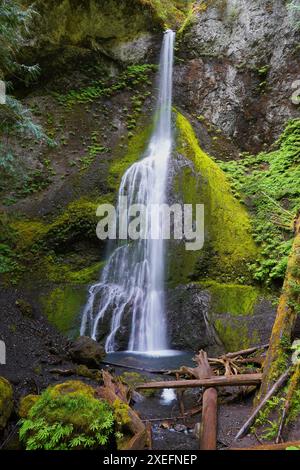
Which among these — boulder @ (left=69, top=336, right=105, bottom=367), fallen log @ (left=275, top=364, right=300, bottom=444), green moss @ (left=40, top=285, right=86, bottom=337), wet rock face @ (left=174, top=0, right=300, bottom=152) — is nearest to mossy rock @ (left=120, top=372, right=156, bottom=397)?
A: boulder @ (left=69, top=336, right=105, bottom=367)

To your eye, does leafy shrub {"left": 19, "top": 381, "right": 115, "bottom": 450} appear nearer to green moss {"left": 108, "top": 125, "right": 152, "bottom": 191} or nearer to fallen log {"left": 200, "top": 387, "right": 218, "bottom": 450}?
fallen log {"left": 200, "top": 387, "right": 218, "bottom": 450}

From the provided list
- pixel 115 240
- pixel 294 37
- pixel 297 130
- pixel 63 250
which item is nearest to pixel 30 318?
pixel 63 250

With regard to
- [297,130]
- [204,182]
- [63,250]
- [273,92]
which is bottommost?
[63,250]

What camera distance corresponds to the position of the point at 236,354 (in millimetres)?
7273

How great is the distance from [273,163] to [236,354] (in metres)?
8.81

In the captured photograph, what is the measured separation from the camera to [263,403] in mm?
4555

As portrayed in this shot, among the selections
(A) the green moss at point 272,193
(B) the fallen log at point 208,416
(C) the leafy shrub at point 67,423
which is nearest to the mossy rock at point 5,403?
(C) the leafy shrub at point 67,423

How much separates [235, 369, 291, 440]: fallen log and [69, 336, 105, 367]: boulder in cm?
427

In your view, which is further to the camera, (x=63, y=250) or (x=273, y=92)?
(x=273, y=92)

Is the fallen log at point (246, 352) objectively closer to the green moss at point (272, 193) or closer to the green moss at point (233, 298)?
the green moss at point (233, 298)

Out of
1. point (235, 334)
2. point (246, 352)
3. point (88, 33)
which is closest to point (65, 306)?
point (235, 334)

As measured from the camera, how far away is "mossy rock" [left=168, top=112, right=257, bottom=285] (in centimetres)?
1057

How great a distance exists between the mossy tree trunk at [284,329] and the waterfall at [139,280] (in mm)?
5011
